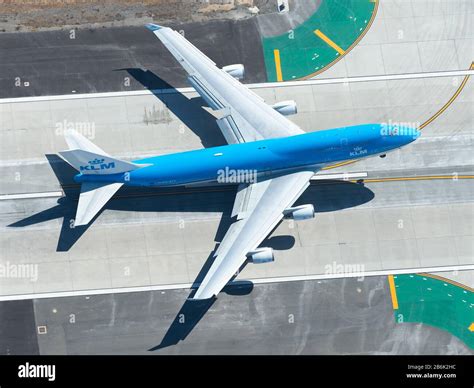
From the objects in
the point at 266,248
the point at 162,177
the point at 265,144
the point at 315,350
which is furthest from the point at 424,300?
the point at 162,177

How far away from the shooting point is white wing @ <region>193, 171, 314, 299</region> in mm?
55969

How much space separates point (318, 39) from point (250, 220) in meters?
18.5

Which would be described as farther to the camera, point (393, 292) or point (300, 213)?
point (393, 292)

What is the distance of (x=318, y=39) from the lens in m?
66.3

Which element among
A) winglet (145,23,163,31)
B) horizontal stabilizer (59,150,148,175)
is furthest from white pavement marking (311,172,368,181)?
winglet (145,23,163,31)

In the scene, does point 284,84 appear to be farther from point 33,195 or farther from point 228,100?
point 33,195

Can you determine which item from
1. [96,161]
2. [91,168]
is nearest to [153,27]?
[96,161]

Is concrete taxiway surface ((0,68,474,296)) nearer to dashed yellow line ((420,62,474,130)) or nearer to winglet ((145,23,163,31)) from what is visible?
dashed yellow line ((420,62,474,130))

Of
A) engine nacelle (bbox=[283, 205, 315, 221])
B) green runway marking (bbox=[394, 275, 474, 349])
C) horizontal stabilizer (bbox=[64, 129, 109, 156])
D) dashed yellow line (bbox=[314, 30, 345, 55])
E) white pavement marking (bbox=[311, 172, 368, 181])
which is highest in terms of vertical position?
dashed yellow line (bbox=[314, 30, 345, 55])

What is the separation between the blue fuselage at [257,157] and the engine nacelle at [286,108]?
3742 millimetres

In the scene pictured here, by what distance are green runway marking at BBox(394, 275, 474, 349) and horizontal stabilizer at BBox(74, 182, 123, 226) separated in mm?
23505

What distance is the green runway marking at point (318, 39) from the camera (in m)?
65.4

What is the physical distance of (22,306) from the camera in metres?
59.0

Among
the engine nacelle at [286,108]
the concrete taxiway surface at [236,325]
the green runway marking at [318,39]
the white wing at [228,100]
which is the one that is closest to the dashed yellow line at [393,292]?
the concrete taxiway surface at [236,325]
